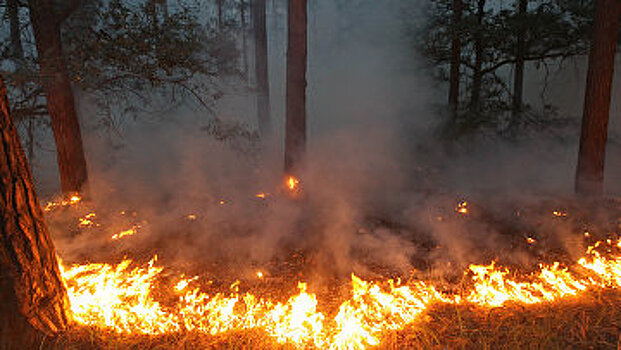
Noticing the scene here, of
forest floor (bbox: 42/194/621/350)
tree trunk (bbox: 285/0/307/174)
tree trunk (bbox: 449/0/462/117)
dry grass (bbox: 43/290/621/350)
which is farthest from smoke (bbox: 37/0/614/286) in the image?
dry grass (bbox: 43/290/621/350)

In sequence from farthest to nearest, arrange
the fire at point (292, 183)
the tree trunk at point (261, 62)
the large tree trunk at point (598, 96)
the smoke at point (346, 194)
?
1. the tree trunk at point (261, 62)
2. the fire at point (292, 183)
3. the large tree trunk at point (598, 96)
4. the smoke at point (346, 194)

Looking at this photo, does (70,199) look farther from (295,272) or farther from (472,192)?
(472,192)

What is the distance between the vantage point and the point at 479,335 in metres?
2.97

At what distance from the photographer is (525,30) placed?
344 inches

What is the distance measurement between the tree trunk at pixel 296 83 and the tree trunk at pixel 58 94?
4.28m

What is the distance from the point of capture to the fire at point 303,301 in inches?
123

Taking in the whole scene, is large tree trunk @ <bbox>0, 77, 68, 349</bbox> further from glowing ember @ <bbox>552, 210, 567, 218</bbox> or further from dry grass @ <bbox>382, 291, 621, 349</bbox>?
glowing ember @ <bbox>552, 210, 567, 218</bbox>

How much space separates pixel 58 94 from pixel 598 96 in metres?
10.7

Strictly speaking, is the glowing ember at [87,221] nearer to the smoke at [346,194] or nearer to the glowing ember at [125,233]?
the smoke at [346,194]

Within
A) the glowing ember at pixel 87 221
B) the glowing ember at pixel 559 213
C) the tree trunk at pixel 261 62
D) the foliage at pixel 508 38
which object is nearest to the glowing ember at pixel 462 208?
the glowing ember at pixel 559 213

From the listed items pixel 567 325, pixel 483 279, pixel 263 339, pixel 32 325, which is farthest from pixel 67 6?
pixel 567 325

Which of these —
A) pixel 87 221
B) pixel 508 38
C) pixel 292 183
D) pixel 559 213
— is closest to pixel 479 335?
pixel 559 213

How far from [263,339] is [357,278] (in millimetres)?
1642

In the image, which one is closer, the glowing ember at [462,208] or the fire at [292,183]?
the glowing ember at [462,208]
